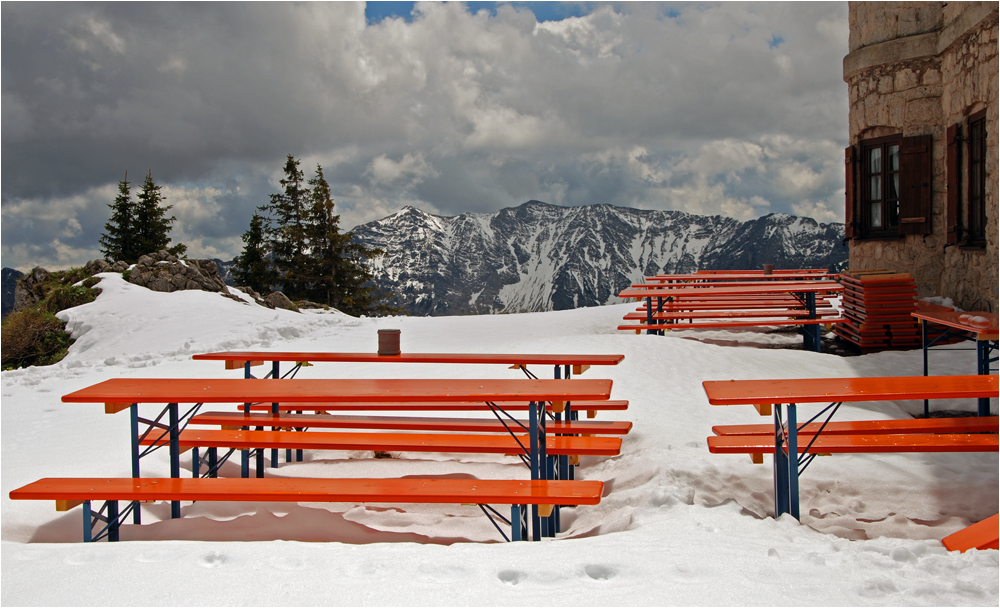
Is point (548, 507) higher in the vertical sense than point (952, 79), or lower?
lower

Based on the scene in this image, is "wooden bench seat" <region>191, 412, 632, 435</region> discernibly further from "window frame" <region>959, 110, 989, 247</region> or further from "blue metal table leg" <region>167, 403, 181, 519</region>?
"window frame" <region>959, 110, 989, 247</region>

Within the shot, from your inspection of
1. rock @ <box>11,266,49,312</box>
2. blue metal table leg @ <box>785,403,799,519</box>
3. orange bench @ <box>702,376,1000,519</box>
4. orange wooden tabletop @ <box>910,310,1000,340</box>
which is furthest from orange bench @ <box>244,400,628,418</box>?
rock @ <box>11,266,49,312</box>

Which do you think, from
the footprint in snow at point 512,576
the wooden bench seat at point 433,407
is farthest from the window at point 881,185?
the footprint in snow at point 512,576

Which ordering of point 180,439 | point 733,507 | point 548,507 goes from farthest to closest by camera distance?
point 180,439 < point 733,507 < point 548,507

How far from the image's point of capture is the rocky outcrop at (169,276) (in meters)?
15.5

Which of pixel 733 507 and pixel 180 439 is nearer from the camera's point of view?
pixel 733 507

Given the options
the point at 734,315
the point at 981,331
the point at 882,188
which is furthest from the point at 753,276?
the point at 981,331

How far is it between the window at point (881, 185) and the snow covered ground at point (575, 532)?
11.7 ft

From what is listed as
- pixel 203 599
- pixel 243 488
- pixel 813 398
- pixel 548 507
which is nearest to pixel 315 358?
pixel 243 488

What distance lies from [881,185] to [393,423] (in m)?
10.5

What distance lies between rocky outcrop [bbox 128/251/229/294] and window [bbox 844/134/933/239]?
578 inches

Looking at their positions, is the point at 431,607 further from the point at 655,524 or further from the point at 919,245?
the point at 919,245

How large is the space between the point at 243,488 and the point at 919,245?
37.3 feet

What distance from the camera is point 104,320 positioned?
1277cm
